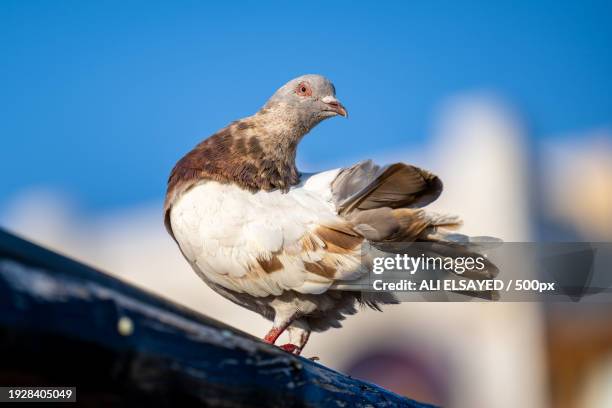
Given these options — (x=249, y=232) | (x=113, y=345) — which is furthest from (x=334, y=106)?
(x=113, y=345)

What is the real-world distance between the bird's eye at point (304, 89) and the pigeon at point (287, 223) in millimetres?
501

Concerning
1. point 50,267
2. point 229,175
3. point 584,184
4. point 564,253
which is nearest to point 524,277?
point 564,253

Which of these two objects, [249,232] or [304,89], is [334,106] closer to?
[304,89]

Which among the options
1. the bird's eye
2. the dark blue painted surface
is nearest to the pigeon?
the bird's eye

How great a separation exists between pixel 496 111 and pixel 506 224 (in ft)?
9.21

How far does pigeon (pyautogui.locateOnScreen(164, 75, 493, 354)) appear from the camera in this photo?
4.96m

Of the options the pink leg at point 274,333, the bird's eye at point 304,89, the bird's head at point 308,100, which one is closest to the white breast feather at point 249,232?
the pink leg at point 274,333

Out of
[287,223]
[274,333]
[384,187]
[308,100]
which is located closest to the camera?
[384,187]

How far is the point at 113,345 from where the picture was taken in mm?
1347

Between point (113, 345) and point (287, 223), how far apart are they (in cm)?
378

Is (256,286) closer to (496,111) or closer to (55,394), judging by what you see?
(55,394)

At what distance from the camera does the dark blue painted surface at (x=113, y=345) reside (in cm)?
121

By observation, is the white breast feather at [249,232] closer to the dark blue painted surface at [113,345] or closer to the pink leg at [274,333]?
the pink leg at [274,333]

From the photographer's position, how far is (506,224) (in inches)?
706
